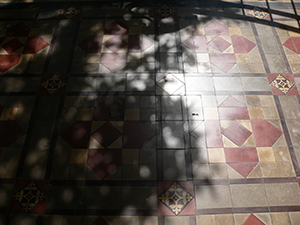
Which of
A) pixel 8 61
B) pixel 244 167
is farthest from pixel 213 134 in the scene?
pixel 8 61

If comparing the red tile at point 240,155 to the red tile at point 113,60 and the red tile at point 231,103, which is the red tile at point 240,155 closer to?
the red tile at point 231,103

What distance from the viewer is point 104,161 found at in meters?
3.06

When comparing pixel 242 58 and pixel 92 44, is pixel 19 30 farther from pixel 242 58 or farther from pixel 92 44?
pixel 242 58

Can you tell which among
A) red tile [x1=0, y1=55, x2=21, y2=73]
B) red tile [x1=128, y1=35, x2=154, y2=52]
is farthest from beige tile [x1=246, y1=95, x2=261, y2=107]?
red tile [x1=0, y1=55, x2=21, y2=73]

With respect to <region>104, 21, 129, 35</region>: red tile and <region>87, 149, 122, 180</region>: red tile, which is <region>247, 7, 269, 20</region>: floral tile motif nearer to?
<region>104, 21, 129, 35</region>: red tile

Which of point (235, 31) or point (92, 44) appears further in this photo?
point (235, 31)

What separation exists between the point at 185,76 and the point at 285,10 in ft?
10.1

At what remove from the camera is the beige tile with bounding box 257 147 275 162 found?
3.11 m

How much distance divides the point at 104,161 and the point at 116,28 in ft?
9.15

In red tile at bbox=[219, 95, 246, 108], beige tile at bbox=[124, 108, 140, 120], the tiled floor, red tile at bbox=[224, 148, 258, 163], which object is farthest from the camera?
red tile at bbox=[219, 95, 246, 108]

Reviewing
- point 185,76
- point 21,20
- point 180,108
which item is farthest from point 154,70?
point 21,20

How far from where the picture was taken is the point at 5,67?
3.77 metres

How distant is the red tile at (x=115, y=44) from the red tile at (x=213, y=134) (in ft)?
7.40

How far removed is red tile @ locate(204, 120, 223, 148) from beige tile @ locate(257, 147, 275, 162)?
0.63 metres
